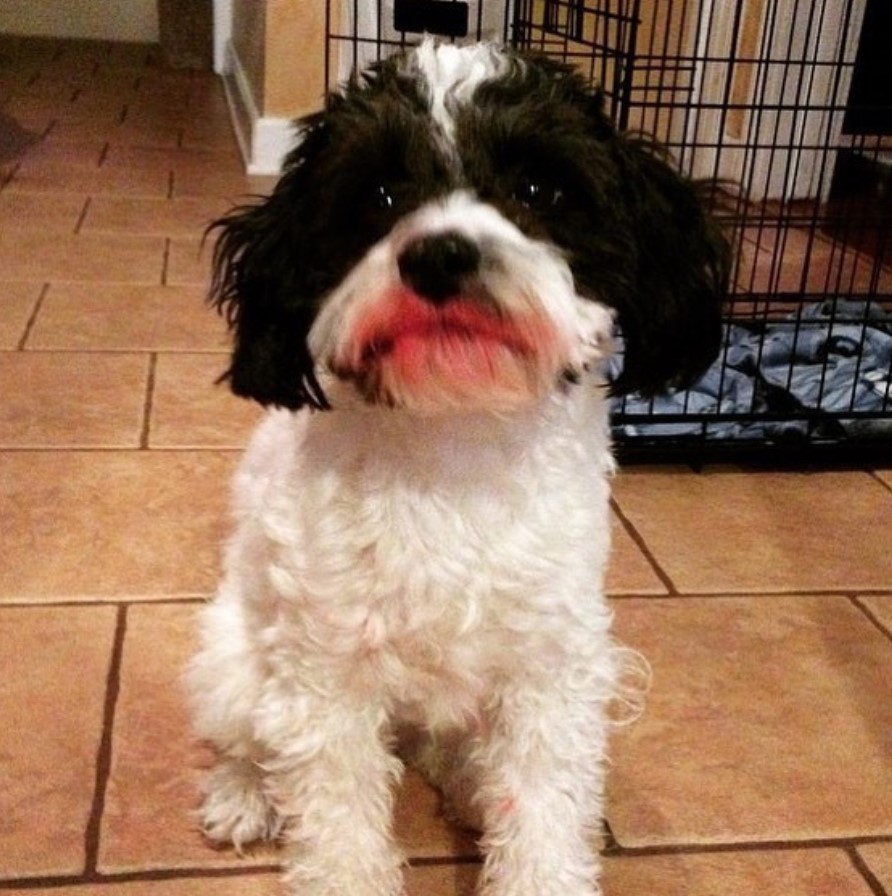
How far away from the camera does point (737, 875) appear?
4.08ft

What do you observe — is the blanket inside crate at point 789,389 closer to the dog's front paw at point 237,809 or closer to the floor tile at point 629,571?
the floor tile at point 629,571

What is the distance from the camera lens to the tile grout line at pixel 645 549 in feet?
5.72

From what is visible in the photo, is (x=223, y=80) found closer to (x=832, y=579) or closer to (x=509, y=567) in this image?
(x=832, y=579)

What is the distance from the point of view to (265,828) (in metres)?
1.27

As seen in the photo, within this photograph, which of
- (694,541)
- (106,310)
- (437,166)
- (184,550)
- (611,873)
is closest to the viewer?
(437,166)

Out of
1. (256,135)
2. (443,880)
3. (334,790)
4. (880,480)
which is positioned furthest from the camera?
(256,135)

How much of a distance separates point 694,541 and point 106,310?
1.44 m

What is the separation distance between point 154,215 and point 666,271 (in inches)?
105

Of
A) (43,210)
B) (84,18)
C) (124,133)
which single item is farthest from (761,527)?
(84,18)

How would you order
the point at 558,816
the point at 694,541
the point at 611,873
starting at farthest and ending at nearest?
1. the point at 694,541
2. the point at 611,873
3. the point at 558,816

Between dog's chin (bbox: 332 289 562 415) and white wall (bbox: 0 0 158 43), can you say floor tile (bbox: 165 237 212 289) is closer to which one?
dog's chin (bbox: 332 289 562 415)

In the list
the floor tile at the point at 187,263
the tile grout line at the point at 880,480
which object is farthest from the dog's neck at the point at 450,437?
the floor tile at the point at 187,263

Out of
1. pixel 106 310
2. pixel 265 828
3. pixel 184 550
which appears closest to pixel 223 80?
pixel 106 310

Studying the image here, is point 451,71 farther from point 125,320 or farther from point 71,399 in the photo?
point 125,320
